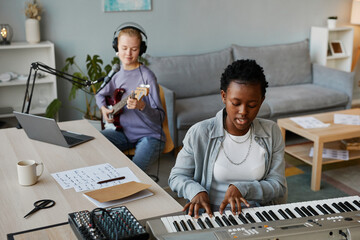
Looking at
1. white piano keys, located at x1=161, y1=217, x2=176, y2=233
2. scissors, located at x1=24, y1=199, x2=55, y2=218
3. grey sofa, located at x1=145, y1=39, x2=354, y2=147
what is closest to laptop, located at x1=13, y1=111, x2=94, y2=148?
scissors, located at x1=24, y1=199, x2=55, y2=218

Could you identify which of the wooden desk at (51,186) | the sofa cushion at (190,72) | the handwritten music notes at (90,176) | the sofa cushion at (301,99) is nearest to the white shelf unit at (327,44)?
the sofa cushion at (301,99)

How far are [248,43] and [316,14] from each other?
3.11ft

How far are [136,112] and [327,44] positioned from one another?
9.92 ft

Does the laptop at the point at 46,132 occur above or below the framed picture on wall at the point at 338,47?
below

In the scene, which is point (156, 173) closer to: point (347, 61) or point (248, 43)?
point (248, 43)

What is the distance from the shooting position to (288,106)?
171 inches

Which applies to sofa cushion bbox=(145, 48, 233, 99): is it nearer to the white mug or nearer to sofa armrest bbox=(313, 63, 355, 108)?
sofa armrest bbox=(313, 63, 355, 108)

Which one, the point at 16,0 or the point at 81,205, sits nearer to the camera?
the point at 81,205

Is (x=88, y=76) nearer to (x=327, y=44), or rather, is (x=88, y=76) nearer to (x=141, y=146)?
(x=141, y=146)

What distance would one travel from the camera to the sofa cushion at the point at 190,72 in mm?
4344

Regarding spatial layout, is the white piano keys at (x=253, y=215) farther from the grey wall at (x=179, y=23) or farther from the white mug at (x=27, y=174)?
the grey wall at (x=179, y=23)

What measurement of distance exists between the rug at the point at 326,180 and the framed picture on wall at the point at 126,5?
193cm

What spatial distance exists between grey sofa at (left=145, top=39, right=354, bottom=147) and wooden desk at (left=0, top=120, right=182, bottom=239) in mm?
1567

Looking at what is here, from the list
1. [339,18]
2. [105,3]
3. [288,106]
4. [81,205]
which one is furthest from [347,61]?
[81,205]
